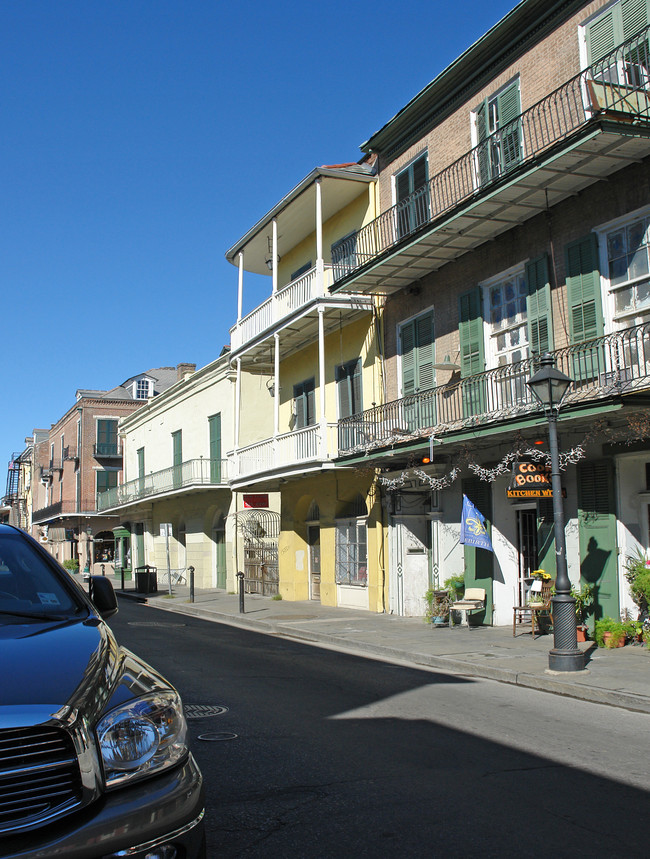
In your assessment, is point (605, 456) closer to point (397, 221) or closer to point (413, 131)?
point (397, 221)

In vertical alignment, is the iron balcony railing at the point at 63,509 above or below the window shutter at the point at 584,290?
below

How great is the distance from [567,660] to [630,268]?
6281mm

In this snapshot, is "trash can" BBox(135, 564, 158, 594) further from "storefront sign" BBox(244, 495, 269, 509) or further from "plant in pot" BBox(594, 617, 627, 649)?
"plant in pot" BBox(594, 617, 627, 649)

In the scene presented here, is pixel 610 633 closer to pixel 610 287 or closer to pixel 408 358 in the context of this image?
pixel 610 287

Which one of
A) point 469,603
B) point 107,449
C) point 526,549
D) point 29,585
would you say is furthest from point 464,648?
point 107,449

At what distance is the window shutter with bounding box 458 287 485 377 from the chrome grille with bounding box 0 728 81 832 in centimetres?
1365

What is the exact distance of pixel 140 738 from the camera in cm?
312

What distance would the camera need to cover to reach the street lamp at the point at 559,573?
409 inches

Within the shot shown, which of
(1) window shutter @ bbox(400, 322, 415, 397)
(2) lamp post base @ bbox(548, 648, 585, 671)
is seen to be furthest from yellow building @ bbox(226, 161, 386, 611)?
(2) lamp post base @ bbox(548, 648, 585, 671)

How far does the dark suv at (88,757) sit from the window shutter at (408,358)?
15.0 meters

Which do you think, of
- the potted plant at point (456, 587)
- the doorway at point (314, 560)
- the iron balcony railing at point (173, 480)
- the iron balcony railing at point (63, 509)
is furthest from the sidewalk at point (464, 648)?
the iron balcony railing at point (63, 509)

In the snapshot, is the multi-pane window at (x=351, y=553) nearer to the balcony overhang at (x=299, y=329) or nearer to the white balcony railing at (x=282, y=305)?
the balcony overhang at (x=299, y=329)

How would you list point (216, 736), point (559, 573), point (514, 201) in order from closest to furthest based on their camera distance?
point (216, 736) < point (559, 573) < point (514, 201)

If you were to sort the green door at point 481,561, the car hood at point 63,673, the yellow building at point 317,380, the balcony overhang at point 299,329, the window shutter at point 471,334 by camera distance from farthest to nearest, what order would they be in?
the balcony overhang at point 299,329 → the yellow building at point 317,380 → the window shutter at point 471,334 → the green door at point 481,561 → the car hood at point 63,673
